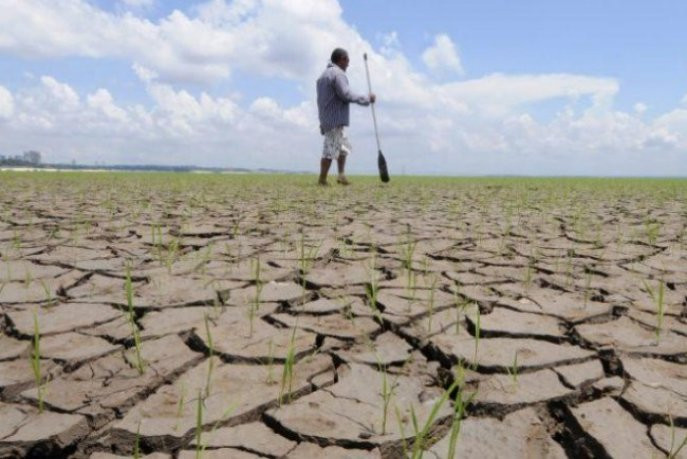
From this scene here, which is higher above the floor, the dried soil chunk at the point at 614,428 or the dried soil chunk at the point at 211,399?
the dried soil chunk at the point at 614,428

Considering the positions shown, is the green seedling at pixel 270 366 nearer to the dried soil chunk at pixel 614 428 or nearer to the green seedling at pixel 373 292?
the green seedling at pixel 373 292

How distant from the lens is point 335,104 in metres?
6.98

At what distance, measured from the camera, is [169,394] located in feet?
4.00

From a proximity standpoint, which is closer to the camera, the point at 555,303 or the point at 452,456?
the point at 452,456

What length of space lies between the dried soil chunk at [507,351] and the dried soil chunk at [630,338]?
11 cm

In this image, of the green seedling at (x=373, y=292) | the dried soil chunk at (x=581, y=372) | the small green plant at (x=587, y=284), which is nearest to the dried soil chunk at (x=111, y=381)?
the green seedling at (x=373, y=292)

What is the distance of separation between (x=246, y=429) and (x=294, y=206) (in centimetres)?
384

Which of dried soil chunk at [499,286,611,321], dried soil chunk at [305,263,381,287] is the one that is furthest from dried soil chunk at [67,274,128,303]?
dried soil chunk at [499,286,611,321]

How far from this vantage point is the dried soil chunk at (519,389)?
1192 mm

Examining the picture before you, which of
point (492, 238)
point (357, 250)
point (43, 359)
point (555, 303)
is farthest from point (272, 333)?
point (492, 238)

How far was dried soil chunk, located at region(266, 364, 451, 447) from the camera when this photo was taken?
3.51ft

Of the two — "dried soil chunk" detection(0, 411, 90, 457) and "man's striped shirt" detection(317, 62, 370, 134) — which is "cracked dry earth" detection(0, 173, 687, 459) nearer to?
"dried soil chunk" detection(0, 411, 90, 457)

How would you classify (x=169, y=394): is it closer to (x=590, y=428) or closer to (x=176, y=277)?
(x=590, y=428)

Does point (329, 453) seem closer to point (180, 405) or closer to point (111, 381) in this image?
point (180, 405)
